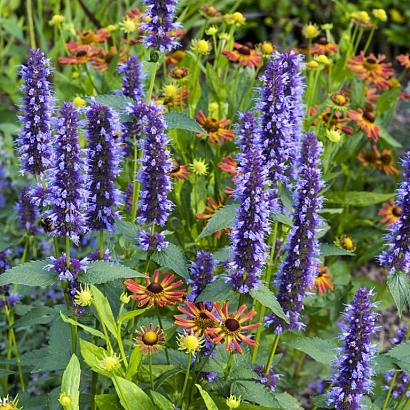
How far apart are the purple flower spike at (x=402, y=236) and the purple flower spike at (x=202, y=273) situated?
58 centimetres

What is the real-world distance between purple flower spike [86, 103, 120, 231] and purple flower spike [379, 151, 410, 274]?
91cm

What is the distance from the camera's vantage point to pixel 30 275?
231cm

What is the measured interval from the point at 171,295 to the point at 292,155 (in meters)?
0.63

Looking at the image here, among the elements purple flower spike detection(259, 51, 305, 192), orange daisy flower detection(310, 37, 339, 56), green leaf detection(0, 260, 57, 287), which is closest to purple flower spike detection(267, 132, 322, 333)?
purple flower spike detection(259, 51, 305, 192)

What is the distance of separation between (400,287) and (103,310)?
993mm

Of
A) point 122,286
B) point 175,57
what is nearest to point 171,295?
point 122,286

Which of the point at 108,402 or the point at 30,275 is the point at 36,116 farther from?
the point at 108,402

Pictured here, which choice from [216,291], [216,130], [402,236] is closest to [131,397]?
[216,291]

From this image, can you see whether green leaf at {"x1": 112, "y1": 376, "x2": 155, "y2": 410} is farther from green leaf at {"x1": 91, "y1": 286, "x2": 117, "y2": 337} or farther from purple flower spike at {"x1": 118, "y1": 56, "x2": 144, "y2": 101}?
purple flower spike at {"x1": 118, "y1": 56, "x2": 144, "y2": 101}

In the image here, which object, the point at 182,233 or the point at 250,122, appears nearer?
the point at 250,122

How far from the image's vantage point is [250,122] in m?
2.56

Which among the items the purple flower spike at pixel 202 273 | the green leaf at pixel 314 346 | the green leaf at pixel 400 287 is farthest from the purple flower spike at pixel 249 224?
the green leaf at pixel 400 287

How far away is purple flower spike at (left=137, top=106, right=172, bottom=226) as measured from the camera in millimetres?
2287

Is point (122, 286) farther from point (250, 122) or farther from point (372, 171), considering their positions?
point (372, 171)
